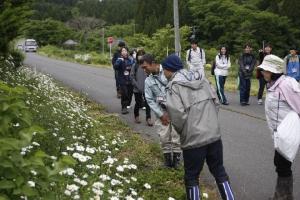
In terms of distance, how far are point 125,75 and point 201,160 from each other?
791 cm

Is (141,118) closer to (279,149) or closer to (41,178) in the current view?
(279,149)

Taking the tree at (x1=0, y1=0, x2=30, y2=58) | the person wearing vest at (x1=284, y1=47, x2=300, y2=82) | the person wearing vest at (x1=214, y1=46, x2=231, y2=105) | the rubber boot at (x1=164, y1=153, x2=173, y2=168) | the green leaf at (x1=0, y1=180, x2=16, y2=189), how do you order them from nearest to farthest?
1. the green leaf at (x1=0, y1=180, x2=16, y2=189)
2. the rubber boot at (x1=164, y1=153, x2=173, y2=168)
3. the tree at (x1=0, y1=0, x2=30, y2=58)
4. the person wearing vest at (x1=284, y1=47, x2=300, y2=82)
5. the person wearing vest at (x1=214, y1=46, x2=231, y2=105)

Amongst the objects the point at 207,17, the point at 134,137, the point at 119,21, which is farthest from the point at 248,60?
the point at 119,21

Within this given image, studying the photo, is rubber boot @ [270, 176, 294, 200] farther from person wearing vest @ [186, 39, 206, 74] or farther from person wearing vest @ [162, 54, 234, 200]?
person wearing vest @ [186, 39, 206, 74]

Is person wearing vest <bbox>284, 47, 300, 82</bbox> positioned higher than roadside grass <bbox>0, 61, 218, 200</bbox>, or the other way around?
person wearing vest <bbox>284, 47, 300, 82</bbox>

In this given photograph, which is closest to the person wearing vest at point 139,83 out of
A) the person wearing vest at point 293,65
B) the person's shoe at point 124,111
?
the person's shoe at point 124,111

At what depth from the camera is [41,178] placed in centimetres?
319

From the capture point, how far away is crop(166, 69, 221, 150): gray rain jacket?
5.46 meters

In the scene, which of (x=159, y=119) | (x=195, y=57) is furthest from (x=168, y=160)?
(x=195, y=57)

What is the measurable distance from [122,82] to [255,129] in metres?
3.72

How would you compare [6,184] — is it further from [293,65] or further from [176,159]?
[293,65]

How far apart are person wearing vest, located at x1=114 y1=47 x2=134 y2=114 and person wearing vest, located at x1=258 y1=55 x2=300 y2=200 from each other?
7.33 metres

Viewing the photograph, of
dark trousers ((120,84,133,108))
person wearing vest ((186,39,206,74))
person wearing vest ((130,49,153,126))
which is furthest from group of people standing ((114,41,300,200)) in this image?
person wearing vest ((186,39,206,74))

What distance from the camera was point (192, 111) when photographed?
18.0 ft
